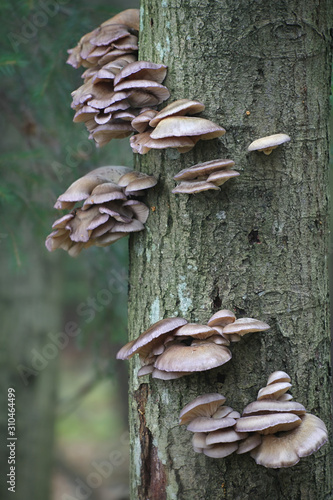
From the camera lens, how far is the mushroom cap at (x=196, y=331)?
1941mm

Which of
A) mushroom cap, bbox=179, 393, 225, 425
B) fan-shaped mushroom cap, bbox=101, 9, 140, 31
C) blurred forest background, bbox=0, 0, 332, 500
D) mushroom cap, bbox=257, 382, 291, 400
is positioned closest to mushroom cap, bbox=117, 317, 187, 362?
mushroom cap, bbox=179, 393, 225, 425

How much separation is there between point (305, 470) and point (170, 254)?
116 cm

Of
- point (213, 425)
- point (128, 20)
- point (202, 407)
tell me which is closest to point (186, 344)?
point (202, 407)

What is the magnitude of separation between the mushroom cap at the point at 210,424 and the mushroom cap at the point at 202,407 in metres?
0.05

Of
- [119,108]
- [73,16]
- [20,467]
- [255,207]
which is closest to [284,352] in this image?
[255,207]

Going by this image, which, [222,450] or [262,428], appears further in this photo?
[222,450]

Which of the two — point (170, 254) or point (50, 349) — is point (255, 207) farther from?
point (50, 349)

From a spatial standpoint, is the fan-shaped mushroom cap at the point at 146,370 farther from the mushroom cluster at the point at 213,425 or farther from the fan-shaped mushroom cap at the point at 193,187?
the fan-shaped mushroom cap at the point at 193,187

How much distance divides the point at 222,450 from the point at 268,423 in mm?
257

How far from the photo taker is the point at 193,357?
1.87m

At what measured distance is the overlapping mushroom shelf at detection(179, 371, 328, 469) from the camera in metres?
1.79

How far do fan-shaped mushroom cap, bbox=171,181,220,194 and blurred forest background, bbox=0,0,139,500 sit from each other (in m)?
1.97

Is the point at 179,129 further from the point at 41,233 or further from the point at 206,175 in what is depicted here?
the point at 41,233

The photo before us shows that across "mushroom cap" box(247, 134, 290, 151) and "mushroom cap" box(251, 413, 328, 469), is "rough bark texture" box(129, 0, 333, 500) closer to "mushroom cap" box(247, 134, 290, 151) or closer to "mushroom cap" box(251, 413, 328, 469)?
"mushroom cap" box(247, 134, 290, 151)
